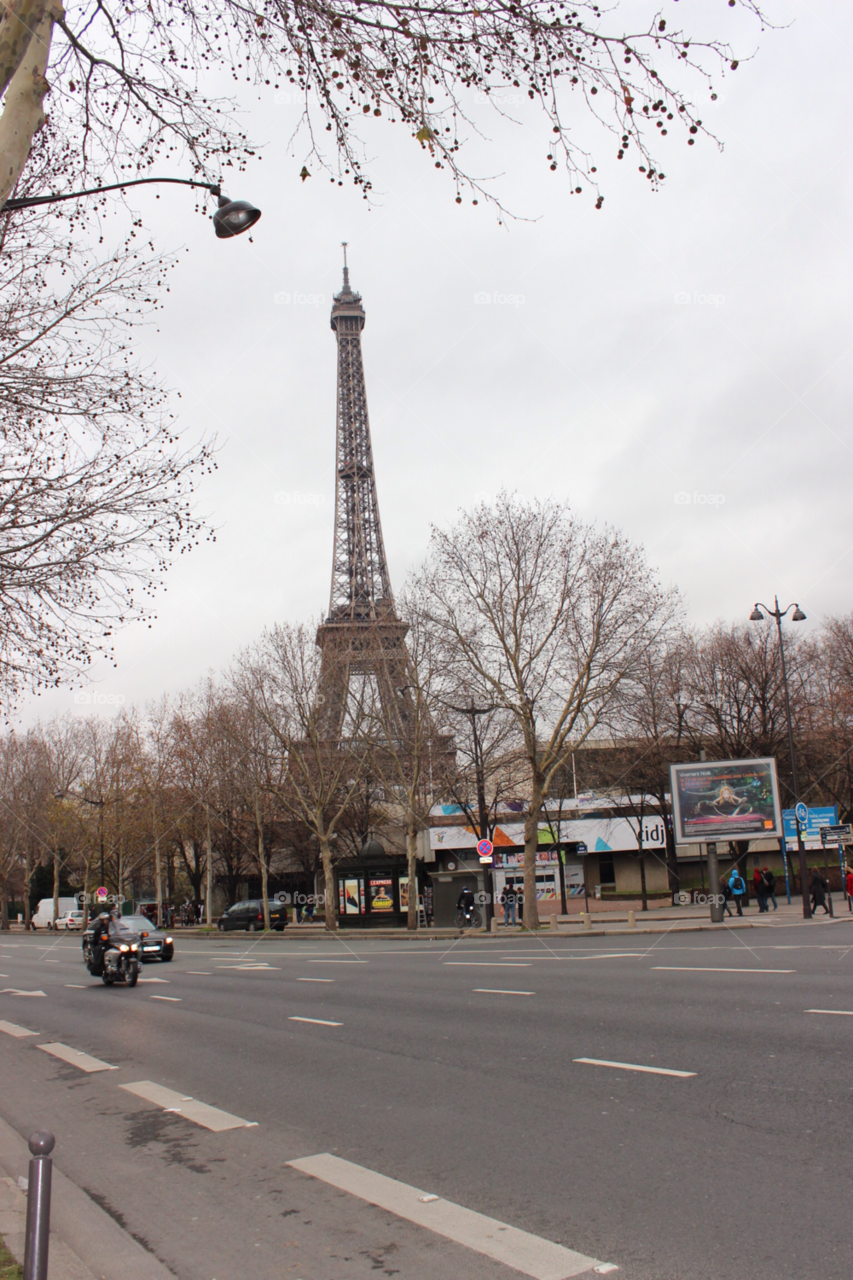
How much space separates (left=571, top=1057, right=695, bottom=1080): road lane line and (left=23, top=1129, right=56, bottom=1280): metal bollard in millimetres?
5267

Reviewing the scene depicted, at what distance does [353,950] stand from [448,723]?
A: 1166 centimetres

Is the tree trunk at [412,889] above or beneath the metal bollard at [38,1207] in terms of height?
beneath

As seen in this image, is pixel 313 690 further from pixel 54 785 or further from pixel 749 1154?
pixel 749 1154

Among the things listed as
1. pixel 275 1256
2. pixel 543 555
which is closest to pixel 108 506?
pixel 275 1256

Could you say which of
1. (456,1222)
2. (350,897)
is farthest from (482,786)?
(456,1222)

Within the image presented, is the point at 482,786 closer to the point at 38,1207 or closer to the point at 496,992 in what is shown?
the point at 496,992

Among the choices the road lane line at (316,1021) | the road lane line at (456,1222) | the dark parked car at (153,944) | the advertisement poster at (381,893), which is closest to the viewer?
the road lane line at (456,1222)

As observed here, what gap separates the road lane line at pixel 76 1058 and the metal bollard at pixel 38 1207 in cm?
752

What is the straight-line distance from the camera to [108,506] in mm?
11375

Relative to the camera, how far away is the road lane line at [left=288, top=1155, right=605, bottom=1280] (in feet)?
14.0

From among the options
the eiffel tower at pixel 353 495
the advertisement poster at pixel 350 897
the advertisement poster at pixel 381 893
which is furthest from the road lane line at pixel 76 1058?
the eiffel tower at pixel 353 495

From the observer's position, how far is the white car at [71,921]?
66188 millimetres

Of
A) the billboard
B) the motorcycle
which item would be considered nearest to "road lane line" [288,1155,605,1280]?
the motorcycle

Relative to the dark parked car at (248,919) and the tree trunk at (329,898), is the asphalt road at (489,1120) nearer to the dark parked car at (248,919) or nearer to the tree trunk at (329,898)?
the tree trunk at (329,898)
